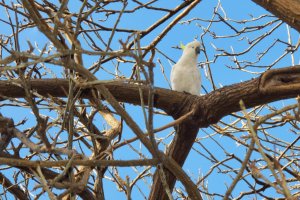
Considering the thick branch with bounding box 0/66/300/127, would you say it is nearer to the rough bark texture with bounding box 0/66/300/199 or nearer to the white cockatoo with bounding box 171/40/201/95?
the rough bark texture with bounding box 0/66/300/199

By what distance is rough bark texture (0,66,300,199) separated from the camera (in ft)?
10.2

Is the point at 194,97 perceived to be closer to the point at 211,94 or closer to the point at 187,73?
the point at 211,94

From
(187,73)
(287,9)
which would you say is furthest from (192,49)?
(287,9)

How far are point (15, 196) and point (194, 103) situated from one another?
1321 millimetres

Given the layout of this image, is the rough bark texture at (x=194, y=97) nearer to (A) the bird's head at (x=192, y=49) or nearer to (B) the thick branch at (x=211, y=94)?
(B) the thick branch at (x=211, y=94)

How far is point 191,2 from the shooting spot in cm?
397

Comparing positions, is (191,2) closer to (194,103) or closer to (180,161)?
(194,103)

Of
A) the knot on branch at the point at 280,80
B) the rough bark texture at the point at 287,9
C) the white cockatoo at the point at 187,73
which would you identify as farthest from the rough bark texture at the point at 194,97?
the white cockatoo at the point at 187,73

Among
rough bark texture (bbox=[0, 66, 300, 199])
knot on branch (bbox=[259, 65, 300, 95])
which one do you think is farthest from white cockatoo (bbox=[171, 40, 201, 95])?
knot on branch (bbox=[259, 65, 300, 95])

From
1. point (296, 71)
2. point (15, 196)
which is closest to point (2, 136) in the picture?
point (15, 196)

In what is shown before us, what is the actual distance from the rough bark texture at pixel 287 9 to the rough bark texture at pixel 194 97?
314mm

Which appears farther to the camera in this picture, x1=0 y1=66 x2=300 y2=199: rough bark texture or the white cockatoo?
the white cockatoo

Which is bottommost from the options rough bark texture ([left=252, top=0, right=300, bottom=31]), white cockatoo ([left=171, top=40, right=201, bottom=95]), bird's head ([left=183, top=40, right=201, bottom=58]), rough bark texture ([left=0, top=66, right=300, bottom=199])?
rough bark texture ([left=0, top=66, right=300, bottom=199])

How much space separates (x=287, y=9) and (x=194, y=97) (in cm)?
86
